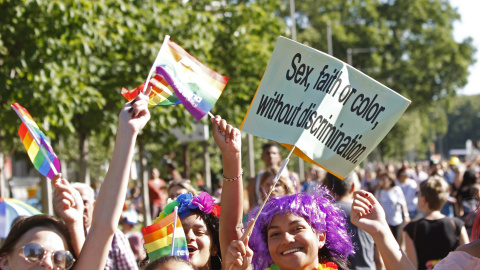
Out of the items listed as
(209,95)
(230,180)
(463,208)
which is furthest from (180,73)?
(463,208)

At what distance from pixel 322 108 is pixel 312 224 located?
1.97 feet

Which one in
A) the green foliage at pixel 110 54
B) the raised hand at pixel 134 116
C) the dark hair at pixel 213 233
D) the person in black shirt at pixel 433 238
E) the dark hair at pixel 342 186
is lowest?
the green foliage at pixel 110 54

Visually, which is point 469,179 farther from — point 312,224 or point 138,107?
point 138,107

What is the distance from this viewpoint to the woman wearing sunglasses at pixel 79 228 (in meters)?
2.65

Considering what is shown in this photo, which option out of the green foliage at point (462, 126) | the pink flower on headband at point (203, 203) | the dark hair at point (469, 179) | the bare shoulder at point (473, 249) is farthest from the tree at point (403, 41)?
the green foliage at point (462, 126)

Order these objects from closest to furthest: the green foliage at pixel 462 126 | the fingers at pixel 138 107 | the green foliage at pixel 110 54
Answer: the fingers at pixel 138 107, the green foliage at pixel 110 54, the green foliage at pixel 462 126

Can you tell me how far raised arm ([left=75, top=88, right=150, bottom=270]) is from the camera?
265cm

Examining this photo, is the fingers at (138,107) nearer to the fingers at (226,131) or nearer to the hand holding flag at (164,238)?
the fingers at (226,131)

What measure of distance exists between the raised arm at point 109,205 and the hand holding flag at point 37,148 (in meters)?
0.92

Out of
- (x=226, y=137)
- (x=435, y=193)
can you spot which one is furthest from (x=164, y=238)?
(x=435, y=193)

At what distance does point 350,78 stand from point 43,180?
618cm

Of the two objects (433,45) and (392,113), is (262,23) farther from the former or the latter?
(433,45)

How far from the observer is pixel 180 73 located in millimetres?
3992

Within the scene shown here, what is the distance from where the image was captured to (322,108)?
12.0 feet
